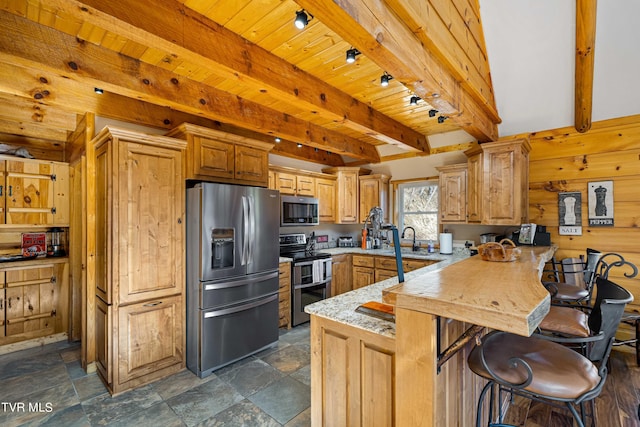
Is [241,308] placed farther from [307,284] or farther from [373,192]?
[373,192]

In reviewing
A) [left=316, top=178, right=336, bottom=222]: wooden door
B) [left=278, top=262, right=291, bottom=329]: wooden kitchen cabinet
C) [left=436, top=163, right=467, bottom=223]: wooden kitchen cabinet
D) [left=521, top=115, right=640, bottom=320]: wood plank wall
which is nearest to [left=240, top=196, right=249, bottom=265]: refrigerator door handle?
[left=278, top=262, right=291, bottom=329]: wooden kitchen cabinet

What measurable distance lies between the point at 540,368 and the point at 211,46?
8.22ft

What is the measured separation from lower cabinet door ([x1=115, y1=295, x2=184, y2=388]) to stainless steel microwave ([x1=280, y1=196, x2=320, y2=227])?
1.77 m

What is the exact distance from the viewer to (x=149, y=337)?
8.34 ft

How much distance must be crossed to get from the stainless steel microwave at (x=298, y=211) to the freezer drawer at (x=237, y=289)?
1.03 metres

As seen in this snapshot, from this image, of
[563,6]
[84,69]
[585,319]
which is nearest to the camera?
[585,319]

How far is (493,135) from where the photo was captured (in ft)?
12.0

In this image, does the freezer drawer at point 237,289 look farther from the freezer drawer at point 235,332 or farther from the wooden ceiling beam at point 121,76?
the wooden ceiling beam at point 121,76

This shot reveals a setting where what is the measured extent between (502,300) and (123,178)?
2.77m

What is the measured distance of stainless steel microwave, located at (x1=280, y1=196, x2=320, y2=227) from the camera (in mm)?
4051

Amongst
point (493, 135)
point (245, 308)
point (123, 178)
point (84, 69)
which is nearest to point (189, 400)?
point (245, 308)

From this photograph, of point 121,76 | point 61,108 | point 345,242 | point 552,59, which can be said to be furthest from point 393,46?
point 345,242

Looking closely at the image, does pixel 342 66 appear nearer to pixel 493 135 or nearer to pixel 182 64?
pixel 182 64

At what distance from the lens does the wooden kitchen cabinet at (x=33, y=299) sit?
318cm
